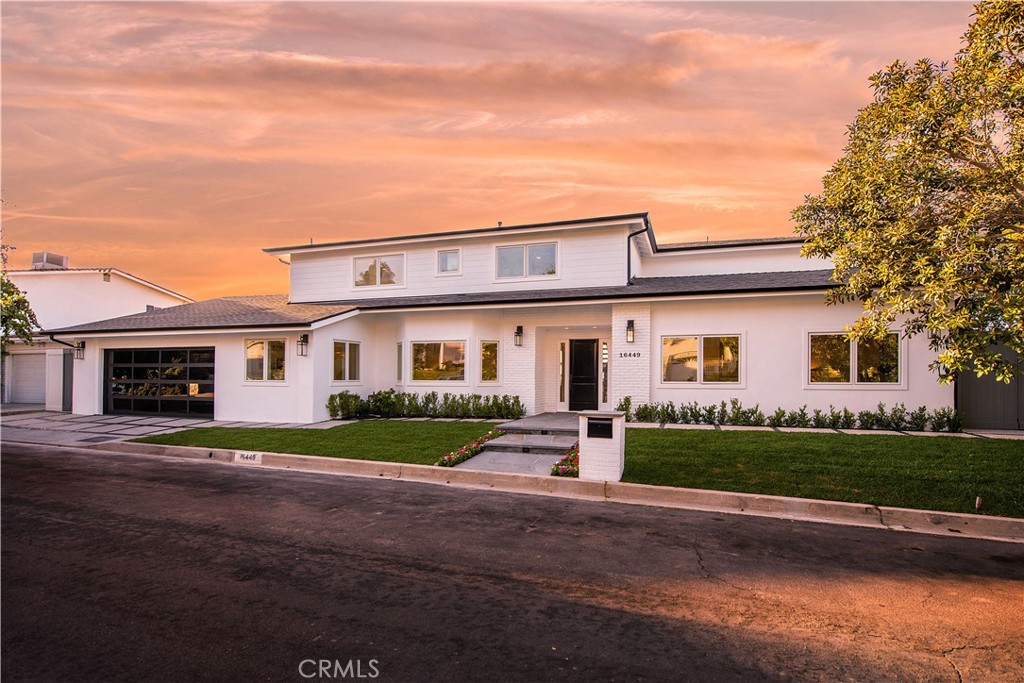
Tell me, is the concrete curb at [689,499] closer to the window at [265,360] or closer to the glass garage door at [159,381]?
the window at [265,360]

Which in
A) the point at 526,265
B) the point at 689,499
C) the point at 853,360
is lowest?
the point at 689,499

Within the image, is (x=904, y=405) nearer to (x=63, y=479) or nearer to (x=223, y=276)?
(x=63, y=479)

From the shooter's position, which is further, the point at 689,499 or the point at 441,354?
the point at 441,354

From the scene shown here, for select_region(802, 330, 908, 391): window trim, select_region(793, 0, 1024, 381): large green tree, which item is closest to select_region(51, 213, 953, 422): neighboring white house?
select_region(802, 330, 908, 391): window trim

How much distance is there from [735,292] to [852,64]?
5.51m

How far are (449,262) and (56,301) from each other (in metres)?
22.9

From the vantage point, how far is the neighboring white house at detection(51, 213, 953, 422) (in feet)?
46.3

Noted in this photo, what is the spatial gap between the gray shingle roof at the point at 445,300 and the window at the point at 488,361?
1.55 metres

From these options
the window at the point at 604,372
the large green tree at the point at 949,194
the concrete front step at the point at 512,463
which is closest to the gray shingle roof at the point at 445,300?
the window at the point at 604,372

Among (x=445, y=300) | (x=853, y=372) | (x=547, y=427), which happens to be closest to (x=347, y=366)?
(x=445, y=300)

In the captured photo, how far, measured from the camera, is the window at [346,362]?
17.4 meters

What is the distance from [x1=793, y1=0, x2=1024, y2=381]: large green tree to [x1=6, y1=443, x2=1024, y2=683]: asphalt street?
3.28 metres

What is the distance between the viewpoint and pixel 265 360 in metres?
17.2

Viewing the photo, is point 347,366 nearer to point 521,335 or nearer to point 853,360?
point 521,335
